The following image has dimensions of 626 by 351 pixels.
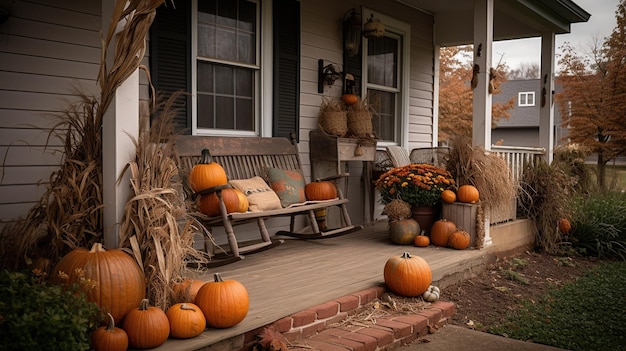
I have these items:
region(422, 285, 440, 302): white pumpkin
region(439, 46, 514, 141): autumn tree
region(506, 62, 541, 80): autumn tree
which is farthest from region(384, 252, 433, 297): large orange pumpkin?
region(506, 62, 541, 80): autumn tree

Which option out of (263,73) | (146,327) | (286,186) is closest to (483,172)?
(286,186)

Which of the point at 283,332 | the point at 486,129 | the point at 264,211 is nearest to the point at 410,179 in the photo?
the point at 486,129

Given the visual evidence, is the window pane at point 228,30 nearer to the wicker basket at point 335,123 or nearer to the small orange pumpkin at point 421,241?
the wicker basket at point 335,123

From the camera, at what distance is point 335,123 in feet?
18.5

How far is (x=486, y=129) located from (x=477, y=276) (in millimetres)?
1489

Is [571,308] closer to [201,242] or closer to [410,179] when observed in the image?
[410,179]

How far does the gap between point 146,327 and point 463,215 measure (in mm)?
3502

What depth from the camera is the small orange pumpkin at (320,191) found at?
4996 millimetres

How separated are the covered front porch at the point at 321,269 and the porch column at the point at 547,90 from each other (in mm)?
1497

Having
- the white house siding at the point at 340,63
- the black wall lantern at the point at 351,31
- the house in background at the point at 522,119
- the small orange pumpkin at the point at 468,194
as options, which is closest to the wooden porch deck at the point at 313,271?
the small orange pumpkin at the point at 468,194

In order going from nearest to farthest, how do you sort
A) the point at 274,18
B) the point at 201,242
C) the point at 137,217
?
the point at 137,217 → the point at 201,242 → the point at 274,18

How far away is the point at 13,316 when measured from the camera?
1.88m

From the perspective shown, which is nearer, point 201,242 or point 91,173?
point 91,173

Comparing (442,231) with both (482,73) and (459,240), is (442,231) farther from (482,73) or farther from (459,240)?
(482,73)
